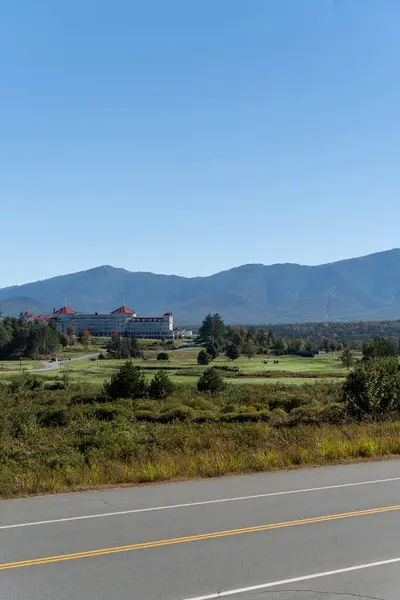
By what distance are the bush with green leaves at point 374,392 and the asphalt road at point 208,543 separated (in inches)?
383

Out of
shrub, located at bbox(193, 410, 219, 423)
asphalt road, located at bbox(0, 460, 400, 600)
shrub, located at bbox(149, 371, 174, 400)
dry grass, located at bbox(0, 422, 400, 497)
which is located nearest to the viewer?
asphalt road, located at bbox(0, 460, 400, 600)

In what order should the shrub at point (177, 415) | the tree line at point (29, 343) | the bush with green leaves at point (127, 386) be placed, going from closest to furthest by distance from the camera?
the shrub at point (177, 415) → the bush with green leaves at point (127, 386) → the tree line at point (29, 343)

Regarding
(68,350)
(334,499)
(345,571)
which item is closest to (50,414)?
(334,499)

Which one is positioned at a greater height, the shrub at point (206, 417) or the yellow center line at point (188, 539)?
the yellow center line at point (188, 539)

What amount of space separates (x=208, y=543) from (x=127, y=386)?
3970cm

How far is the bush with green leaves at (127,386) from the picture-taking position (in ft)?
154

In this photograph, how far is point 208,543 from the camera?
7812 millimetres

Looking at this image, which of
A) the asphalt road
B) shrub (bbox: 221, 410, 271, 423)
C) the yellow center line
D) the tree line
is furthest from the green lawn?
the yellow center line

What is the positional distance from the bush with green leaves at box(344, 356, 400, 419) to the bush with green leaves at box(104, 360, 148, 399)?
2687 centimetres

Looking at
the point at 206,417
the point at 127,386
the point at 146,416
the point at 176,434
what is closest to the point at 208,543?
the point at 176,434

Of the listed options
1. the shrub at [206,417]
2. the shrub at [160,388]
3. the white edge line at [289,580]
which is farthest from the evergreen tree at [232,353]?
the white edge line at [289,580]

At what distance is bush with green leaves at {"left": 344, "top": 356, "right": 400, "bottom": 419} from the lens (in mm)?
20547

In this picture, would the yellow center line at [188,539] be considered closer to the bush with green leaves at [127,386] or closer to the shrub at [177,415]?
the shrub at [177,415]

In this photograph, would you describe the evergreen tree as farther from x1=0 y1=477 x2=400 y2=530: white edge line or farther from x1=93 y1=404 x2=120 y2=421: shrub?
x1=0 y1=477 x2=400 y2=530: white edge line
